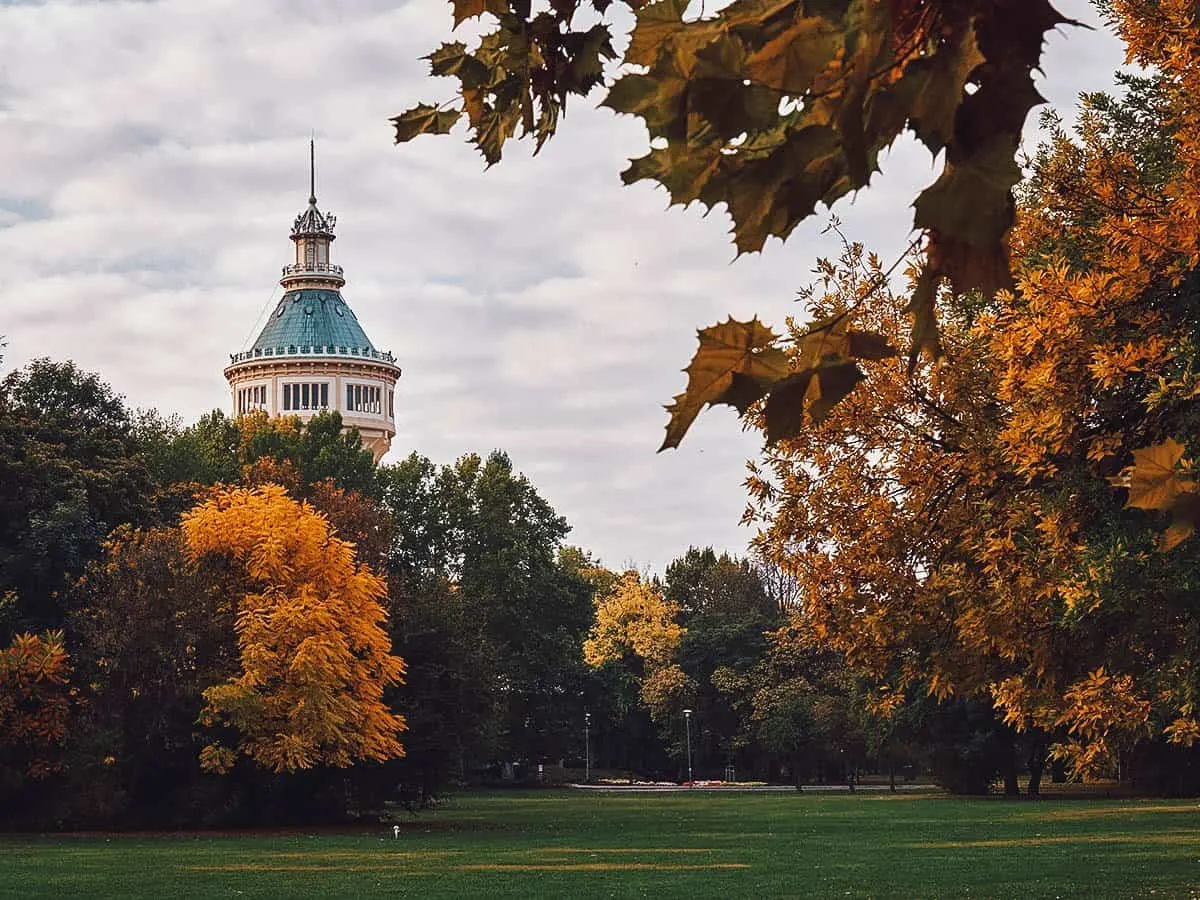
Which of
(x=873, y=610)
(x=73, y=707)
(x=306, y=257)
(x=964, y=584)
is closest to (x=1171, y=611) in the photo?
(x=964, y=584)

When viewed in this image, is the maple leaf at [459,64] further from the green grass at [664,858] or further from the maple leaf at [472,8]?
the green grass at [664,858]

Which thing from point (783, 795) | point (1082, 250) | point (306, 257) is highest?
point (306, 257)

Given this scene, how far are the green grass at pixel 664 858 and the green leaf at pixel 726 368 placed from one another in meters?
18.7

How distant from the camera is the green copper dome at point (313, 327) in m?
104

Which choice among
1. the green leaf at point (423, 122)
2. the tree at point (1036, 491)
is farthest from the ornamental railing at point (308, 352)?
the green leaf at point (423, 122)

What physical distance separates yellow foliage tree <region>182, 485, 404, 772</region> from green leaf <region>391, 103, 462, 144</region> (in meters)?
32.2

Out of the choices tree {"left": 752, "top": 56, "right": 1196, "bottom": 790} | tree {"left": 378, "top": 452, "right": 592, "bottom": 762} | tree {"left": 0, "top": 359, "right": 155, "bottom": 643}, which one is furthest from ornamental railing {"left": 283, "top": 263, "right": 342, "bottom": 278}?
tree {"left": 752, "top": 56, "right": 1196, "bottom": 790}

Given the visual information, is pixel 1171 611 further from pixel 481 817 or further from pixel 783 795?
pixel 783 795

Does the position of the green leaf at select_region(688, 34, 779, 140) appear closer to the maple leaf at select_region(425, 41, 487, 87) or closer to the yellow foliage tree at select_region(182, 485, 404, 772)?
the maple leaf at select_region(425, 41, 487, 87)

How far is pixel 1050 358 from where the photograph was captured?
13719 mm

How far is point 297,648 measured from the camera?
3616 cm

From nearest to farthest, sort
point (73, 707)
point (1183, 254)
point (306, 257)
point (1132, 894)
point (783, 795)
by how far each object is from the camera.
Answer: point (1183, 254), point (1132, 894), point (73, 707), point (783, 795), point (306, 257)

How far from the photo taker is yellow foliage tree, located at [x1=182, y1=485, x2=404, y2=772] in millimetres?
35531

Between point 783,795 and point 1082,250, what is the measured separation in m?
55.6
